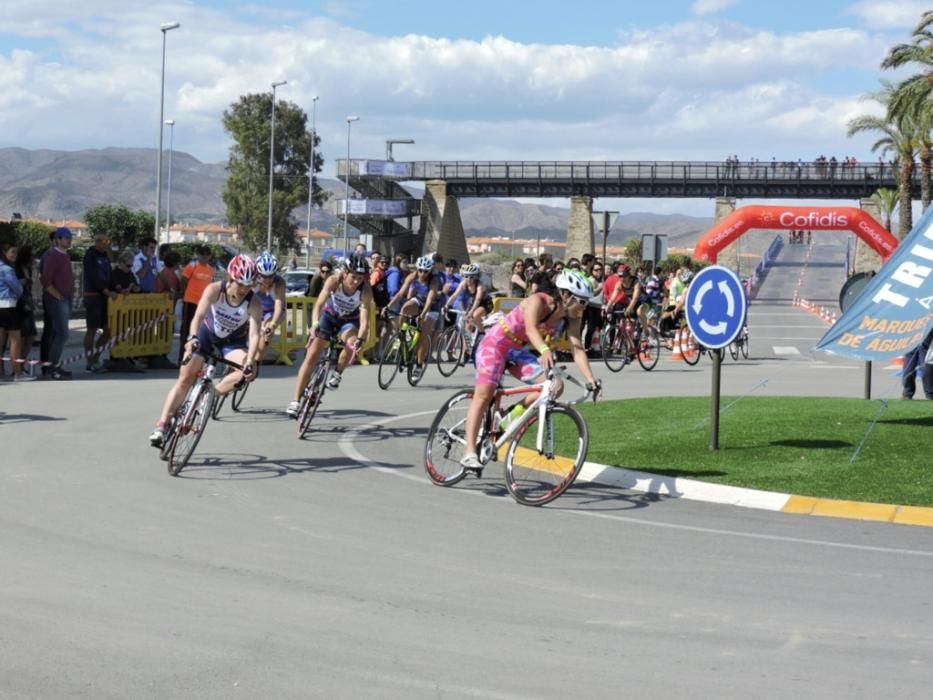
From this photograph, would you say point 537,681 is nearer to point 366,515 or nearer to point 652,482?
point 366,515

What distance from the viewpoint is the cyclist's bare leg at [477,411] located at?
34.4ft

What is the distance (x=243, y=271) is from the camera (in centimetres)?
1134

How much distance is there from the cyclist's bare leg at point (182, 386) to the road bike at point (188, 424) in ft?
0.16

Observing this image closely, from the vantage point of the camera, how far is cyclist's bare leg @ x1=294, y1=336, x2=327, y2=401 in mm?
13859

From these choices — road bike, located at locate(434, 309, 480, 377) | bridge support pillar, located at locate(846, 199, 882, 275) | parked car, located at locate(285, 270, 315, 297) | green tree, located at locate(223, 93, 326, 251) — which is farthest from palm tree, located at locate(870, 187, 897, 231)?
road bike, located at locate(434, 309, 480, 377)

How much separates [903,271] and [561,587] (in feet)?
22.5

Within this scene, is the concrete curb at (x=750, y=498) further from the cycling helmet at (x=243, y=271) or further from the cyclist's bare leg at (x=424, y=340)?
the cyclist's bare leg at (x=424, y=340)

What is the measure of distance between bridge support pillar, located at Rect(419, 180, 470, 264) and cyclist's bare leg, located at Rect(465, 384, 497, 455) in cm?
8814

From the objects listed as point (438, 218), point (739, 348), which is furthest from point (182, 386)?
point (438, 218)

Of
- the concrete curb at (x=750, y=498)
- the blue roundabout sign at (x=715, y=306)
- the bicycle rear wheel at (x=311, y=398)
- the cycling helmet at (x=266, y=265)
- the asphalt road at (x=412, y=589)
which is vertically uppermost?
the cycling helmet at (x=266, y=265)

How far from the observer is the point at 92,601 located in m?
6.74

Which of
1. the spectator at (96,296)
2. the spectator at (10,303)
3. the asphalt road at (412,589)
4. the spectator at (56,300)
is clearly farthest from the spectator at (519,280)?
the asphalt road at (412,589)

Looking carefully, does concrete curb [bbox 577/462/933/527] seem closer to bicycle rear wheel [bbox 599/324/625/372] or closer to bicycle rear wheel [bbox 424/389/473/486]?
bicycle rear wheel [bbox 424/389/473/486]

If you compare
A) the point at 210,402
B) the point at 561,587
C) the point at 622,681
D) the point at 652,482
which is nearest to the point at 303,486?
the point at 210,402
